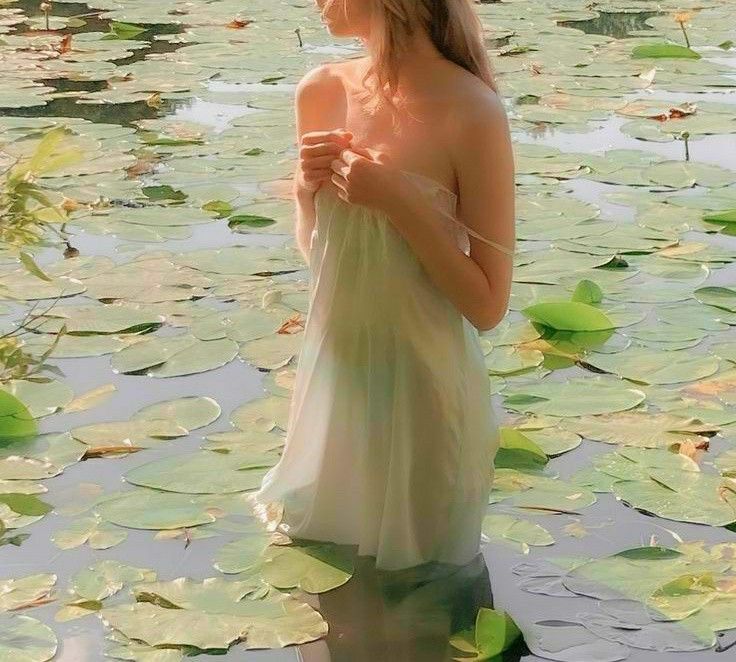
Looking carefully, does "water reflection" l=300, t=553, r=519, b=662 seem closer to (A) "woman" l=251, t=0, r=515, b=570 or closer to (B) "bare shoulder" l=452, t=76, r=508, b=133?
(A) "woman" l=251, t=0, r=515, b=570

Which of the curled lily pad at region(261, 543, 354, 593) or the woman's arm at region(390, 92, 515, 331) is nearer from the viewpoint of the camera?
the woman's arm at region(390, 92, 515, 331)

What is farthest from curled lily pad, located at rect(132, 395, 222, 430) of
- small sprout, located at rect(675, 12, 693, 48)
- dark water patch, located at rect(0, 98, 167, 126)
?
small sprout, located at rect(675, 12, 693, 48)

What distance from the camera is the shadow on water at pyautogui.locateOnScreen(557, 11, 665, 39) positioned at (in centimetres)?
448

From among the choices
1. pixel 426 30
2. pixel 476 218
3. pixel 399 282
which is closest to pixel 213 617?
pixel 399 282

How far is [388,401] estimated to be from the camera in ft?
4.77

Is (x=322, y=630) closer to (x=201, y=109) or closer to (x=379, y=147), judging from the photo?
(x=379, y=147)

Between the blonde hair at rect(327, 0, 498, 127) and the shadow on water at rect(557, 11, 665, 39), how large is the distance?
3193 mm

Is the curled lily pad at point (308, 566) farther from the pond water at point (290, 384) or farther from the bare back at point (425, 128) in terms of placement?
the bare back at point (425, 128)

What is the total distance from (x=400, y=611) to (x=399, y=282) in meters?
0.38

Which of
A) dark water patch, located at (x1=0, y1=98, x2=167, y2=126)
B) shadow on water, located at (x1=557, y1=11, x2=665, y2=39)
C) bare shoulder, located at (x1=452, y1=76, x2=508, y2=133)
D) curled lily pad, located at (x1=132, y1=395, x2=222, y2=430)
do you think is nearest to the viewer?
bare shoulder, located at (x1=452, y1=76, x2=508, y2=133)

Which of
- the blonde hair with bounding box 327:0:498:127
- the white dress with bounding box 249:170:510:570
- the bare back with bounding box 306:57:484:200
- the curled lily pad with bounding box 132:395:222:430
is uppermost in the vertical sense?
the blonde hair with bounding box 327:0:498:127

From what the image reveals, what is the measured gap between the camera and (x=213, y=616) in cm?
139

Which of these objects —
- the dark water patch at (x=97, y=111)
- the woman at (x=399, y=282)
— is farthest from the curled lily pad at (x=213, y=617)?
the dark water patch at (x=97, y=111)

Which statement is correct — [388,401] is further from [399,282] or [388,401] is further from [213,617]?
[213,617]
